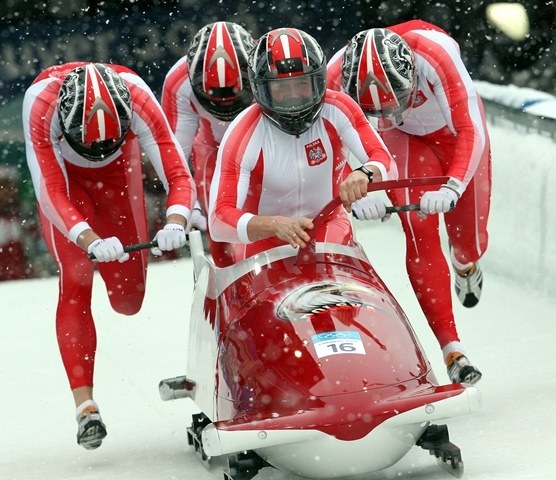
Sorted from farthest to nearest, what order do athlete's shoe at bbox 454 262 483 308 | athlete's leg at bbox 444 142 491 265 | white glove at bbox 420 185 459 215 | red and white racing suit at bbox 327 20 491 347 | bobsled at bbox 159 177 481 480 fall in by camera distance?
1. athlete's shoe at bbox 454 262 483 308
2. athlete's leg at bbox 444 142 491 265
3. red and white racing suit at bbox 327 20 491 347
4. white glove at bbox 420 185 459 215
5. bobsled at bbox 159 177 481 480

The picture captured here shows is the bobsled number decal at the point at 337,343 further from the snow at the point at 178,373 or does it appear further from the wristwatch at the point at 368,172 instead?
the wristwatch at the point at 368,172

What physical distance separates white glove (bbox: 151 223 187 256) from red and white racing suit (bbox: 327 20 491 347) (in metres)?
0.97

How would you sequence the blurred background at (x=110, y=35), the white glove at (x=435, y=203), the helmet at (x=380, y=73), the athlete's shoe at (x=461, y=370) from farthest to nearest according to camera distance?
the blurred background at (x=110, y=35), the helmet at (x=380, y=73), the athlete's shoe at (x=461, y=370), the white glove at (x=435, y=203)

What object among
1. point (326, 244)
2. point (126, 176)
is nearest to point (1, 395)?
point (126, 176)

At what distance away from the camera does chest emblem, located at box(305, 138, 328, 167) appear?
449 centimetres

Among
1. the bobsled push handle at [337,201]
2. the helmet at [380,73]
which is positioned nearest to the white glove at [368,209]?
the bobsled push handle at [337,201]

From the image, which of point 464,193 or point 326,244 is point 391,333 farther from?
point 464,193

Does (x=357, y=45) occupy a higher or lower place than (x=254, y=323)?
higher

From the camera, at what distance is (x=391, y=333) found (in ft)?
12.9

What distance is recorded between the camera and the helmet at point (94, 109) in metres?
4.66

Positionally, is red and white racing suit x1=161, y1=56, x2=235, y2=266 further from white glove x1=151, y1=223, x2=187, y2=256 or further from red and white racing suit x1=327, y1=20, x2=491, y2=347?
white glove x1=151, y1=223, x2=187, y2=256

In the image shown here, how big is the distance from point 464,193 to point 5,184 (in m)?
3.77

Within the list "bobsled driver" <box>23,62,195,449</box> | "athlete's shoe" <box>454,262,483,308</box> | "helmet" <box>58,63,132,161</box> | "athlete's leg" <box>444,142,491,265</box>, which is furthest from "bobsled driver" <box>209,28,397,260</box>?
"athlete's shoe" <box>454,262,483,308</box>

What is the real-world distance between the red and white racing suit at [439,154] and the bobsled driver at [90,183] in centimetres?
84
